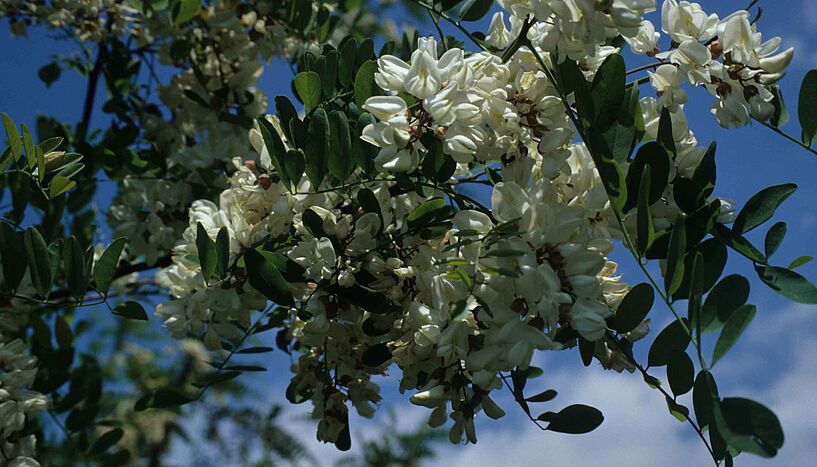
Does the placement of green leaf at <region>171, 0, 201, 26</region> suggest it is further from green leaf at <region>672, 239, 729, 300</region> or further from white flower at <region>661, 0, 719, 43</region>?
green leaf at <region>672, 239, 729, 300</region>

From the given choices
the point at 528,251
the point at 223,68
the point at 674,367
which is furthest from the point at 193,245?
the point at 223,68

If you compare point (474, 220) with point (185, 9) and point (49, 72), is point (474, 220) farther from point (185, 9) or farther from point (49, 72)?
point (49, 72)

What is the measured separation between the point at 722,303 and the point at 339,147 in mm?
388

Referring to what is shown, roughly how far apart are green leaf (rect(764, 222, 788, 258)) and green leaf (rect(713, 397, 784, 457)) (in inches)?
11.0

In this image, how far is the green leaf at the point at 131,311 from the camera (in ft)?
3.26

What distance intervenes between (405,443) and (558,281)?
3337 mm

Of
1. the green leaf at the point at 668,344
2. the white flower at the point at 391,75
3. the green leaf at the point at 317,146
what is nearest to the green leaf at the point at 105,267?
the green leaf at the point at 317,146

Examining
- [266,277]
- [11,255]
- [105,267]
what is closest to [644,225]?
[266,277]

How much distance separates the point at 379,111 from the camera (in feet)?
2.47

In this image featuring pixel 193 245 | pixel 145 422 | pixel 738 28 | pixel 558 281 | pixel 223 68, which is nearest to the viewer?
pixel 558 281

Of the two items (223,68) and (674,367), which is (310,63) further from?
(223,68)

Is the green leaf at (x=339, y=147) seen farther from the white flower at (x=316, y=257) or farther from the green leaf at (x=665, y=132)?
the green leaf at (x=665, y=132)

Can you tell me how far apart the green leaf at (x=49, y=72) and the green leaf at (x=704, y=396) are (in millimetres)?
1859

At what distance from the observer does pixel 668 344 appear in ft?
2.38
